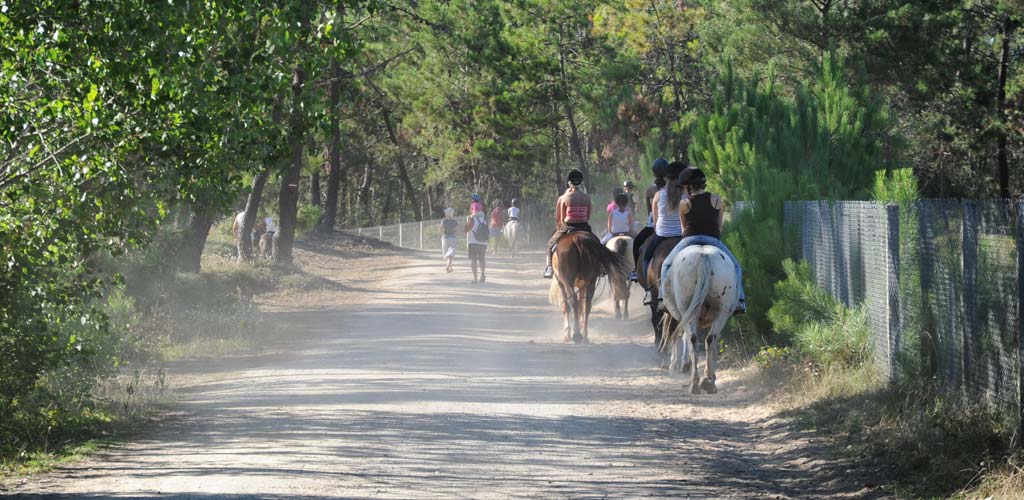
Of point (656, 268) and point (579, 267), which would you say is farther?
point (579, 267)

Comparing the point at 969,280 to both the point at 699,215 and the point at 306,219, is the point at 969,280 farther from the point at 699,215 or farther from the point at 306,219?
the point at 306,219

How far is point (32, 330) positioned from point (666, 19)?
1458 inches

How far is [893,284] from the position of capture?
37.3 feet

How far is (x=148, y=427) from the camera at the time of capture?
1185cm

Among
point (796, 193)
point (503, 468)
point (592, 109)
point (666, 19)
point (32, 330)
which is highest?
point (666, 19)

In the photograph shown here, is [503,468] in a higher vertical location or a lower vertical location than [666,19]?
lower

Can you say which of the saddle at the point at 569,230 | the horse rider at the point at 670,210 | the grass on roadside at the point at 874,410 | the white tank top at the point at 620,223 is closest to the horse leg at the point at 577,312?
the saddle at the point at 569,230

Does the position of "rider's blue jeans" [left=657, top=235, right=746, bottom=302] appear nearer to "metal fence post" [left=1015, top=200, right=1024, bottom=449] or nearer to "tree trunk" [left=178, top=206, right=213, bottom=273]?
"metal fence post" [left=1015, top=200, right=1024, bottom=449]

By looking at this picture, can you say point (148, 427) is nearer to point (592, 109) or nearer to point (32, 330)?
point (32, 330)

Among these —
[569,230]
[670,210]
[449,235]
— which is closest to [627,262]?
[569,230]

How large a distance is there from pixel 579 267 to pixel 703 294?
5.44m

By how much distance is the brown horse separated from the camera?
17.8 meters

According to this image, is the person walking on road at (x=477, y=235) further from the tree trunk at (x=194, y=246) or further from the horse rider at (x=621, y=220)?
the horse rider at (x=621, y=220)

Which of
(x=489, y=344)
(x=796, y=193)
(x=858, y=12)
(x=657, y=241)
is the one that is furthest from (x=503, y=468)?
(x=858, y=12)
